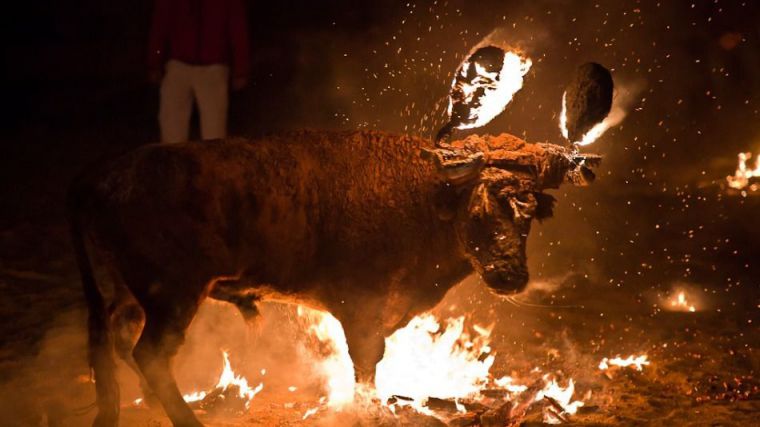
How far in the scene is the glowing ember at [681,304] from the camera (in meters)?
7.96

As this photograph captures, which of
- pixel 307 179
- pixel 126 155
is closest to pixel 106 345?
pixel 126 155

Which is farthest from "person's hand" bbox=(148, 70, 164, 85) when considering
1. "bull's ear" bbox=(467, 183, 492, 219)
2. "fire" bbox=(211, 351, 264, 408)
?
"bull's ear" bbox=(467, 183, 492, 219)

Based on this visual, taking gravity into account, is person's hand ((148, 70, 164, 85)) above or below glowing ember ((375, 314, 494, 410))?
above

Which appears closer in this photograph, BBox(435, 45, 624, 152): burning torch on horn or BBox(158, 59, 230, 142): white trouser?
BBox(435, 45, 624, 152): burning torch on horn

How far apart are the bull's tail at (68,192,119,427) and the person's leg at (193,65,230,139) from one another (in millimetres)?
2495

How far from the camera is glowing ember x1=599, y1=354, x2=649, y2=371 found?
642 cm

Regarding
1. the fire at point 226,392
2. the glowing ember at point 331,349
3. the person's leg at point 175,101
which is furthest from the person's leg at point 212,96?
the fire at point 226,392

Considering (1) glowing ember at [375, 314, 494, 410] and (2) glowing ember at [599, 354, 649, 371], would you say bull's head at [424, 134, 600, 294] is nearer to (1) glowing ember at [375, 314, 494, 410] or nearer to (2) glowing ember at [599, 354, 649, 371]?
(1) glowing ember at [375, 314, 494, 410]

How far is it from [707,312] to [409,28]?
5.96 m

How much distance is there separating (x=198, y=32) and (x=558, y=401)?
443 centimetres

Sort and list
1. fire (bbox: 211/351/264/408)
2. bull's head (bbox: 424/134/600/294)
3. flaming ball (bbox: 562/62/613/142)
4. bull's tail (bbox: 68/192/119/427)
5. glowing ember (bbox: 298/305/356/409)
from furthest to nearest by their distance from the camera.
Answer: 1. glowing ember (bbox: 298/305/356/409)
2. fire (bbox: 211/351/264/408)
3. flaming ball (bbox: 562/62/613/142)
4. bull's head (bbox: 424/134/600/294)
5. bull's tail (bbox: 68/192/119/427)

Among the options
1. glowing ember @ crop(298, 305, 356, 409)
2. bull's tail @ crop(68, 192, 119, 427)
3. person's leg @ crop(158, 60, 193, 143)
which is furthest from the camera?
person's leg @ crop(158, 60, 193, 143)

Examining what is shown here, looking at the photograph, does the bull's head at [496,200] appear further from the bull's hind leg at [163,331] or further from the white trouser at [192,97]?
the white trouser at [192,97]

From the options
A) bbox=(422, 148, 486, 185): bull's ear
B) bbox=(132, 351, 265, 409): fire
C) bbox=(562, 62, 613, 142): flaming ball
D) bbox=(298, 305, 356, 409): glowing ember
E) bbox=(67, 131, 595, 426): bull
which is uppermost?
bbox=(562, 62, 613, 142): flaming ball
